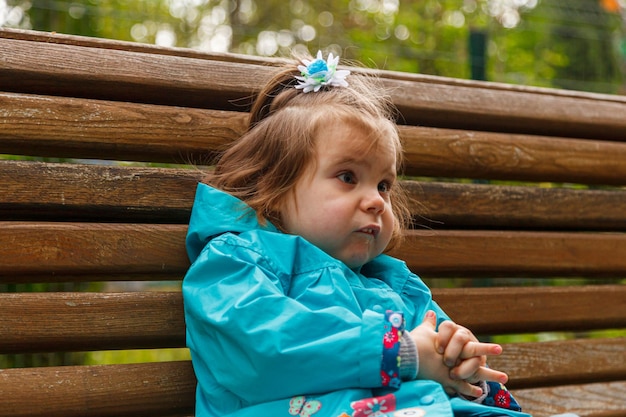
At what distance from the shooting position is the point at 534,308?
3.00 metres

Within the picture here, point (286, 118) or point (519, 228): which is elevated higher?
point (286, 118)

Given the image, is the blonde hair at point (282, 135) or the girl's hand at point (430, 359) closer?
the girl's hand at point (430, 359)

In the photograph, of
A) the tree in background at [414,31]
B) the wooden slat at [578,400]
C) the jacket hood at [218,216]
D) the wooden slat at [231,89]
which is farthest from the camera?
the tree in background at [414,31]

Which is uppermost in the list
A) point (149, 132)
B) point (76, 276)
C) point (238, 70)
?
point (238, 70)

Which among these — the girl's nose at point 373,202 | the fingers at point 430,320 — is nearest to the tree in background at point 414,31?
the girl's nose at point 373,202

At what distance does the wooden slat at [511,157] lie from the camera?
9.52 feet

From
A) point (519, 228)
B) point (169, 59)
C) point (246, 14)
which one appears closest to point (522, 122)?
point (519, 228)

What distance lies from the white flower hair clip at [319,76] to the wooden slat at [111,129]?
284mm

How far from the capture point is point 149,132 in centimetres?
244

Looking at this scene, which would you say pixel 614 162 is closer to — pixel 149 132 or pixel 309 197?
pixel 309 197

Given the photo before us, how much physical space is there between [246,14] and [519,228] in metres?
11.2

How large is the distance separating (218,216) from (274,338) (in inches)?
17.2

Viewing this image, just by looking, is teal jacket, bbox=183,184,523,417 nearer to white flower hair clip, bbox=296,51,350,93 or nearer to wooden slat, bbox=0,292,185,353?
wooden slat, bbox=0,292,185,353

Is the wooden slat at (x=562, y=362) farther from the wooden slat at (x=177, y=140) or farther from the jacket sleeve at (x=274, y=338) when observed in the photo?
the jacket sleeve at (x=274, y=338)
